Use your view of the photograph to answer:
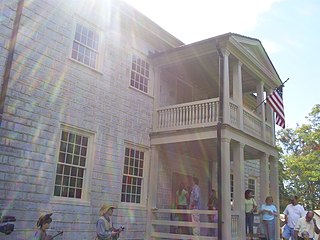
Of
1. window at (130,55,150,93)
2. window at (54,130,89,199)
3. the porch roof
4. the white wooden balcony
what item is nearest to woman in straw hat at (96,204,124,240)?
window at (54,130,89,199)

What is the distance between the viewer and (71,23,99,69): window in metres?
10.6

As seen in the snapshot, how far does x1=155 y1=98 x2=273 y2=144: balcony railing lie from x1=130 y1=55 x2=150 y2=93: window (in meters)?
1.17

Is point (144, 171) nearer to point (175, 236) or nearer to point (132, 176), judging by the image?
point (132, 176)

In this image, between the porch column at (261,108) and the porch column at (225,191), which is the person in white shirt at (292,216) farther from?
the porch column at (261,108)

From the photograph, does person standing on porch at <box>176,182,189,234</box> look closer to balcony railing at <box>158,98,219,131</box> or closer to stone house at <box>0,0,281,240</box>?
stone house at <box>0,0,281,240</box>

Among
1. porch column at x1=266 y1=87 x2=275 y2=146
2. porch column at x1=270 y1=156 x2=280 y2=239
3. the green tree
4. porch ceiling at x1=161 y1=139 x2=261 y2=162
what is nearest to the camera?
porch ceiling at x1=161 y1=139 x2=261 y2=162

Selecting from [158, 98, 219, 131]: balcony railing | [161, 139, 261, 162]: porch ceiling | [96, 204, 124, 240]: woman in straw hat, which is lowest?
[96, 204, 124, 240]: woman in straw hat

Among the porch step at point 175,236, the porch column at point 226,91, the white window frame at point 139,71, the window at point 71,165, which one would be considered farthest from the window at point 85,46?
the porch step at point 175,236

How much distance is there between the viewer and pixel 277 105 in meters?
14.2

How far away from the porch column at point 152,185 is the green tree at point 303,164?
83.5 ft

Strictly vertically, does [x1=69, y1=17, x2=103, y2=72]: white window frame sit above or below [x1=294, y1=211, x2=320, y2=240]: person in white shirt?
above

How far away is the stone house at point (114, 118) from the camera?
28.3 ft

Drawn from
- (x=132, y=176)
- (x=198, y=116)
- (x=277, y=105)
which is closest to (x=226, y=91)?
(x=198, y=116)

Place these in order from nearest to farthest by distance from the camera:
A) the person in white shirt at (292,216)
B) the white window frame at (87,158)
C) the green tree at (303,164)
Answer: the white window frame at (87,158), the person in white shirt at (292,216), the green tree at (303,164)
